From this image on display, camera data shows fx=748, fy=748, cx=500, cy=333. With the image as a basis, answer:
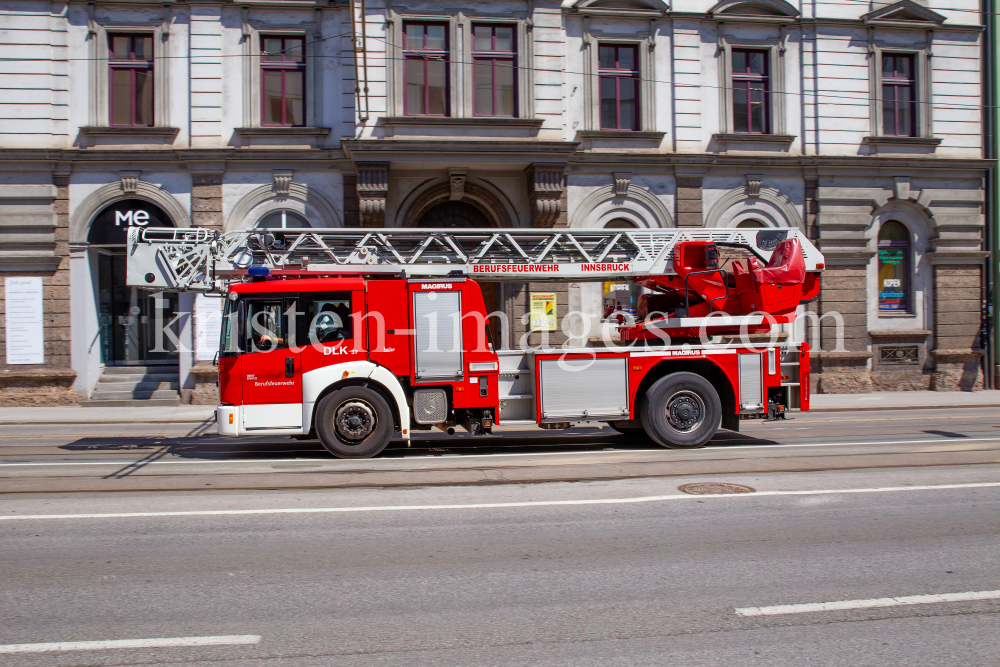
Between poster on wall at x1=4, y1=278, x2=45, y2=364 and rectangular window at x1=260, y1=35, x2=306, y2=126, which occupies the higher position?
rectangular window at x1=260, y1=35, x2=306, y2=126

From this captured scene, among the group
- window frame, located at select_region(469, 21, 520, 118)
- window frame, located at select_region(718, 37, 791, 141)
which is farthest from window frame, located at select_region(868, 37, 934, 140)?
window frame, located at select_region(469, 21, 520, 118)

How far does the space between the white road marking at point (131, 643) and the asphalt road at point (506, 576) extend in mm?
38

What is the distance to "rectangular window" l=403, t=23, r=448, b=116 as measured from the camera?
18.8 metres

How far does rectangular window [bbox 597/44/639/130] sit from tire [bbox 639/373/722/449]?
10.8 meters

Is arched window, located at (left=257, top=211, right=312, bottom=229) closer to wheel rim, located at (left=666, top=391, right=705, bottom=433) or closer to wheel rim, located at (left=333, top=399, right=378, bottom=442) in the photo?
wheel rim, located at (left=333, top=399, right=378, bottom=442)

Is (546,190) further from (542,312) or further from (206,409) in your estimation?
(206,409)

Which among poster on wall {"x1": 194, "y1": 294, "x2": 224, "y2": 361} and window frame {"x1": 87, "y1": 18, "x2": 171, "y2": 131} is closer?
poster on wall {"x1": 194, "y1": 294, "x2": 224, "y2": 361}

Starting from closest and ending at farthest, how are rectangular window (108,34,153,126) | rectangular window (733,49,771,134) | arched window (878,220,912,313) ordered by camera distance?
rectangular window (108,34,153,126) < rectangular window (733,49,771,134) < arched window (878,220,912,313)

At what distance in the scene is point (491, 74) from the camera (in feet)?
62.7

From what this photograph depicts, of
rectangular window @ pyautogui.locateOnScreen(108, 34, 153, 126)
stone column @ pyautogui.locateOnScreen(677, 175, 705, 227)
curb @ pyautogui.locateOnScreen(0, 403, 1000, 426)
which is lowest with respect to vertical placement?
curb @ pyautogui.locateOnScreen(0, 403, 1000, 426)

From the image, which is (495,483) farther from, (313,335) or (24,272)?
(24,272)

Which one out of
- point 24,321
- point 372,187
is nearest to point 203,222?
point 372,187

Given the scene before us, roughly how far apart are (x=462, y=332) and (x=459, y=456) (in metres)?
1.72

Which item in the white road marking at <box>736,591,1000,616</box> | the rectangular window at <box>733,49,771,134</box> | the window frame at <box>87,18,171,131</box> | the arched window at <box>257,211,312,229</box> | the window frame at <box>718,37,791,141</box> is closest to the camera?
the white road marking at <box>736,591,1000,616</box>
